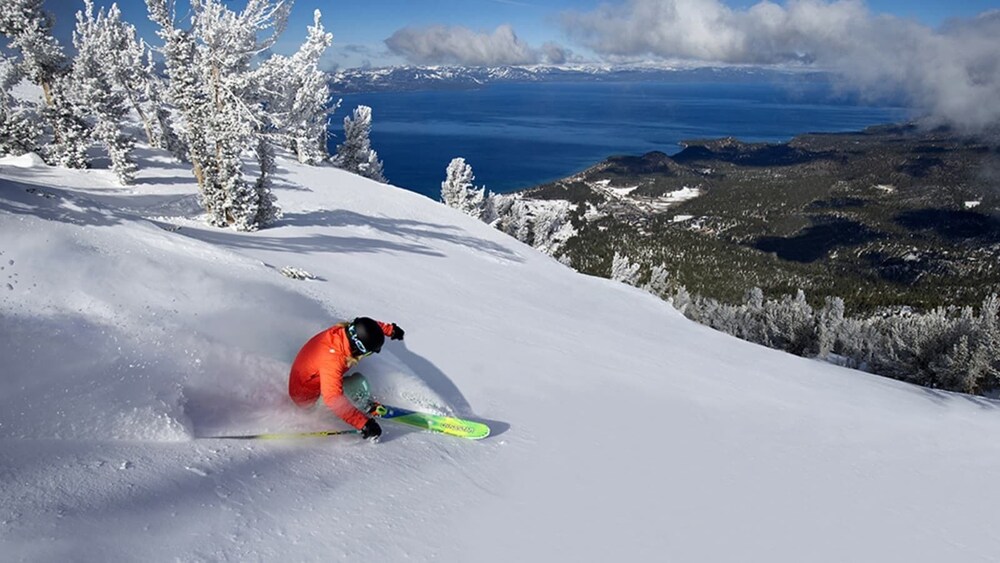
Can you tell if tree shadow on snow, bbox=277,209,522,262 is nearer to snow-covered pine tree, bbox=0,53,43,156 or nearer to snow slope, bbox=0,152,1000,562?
snow slope, bbox=0,152,1000,562

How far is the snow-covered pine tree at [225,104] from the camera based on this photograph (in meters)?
18.0

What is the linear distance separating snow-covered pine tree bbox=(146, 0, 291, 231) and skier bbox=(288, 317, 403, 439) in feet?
49.0

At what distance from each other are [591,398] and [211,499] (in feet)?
20.6

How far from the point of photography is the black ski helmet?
214 inches

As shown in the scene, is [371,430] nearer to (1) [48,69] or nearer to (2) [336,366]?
(2) [336,366]

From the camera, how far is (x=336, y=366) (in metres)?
5.45

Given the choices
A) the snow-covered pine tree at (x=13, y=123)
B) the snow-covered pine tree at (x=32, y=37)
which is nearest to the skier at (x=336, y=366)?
the snow-covered pine tree at (x=32, y=37)

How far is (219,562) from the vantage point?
341cm

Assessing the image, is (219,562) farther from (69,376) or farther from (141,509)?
(69,376)

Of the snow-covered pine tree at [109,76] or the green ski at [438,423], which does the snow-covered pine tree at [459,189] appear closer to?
the snow-covered pine tree at [109,76]

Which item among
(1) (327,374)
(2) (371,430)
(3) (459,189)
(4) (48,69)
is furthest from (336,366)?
(3) (459,189)

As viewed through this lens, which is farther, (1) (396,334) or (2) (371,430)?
(1) (396,334)

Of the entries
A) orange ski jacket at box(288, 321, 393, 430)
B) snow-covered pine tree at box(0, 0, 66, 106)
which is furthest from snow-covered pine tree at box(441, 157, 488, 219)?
orange ski jacket at box(288, 321, 393, 430)

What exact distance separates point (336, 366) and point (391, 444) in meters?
1.09
